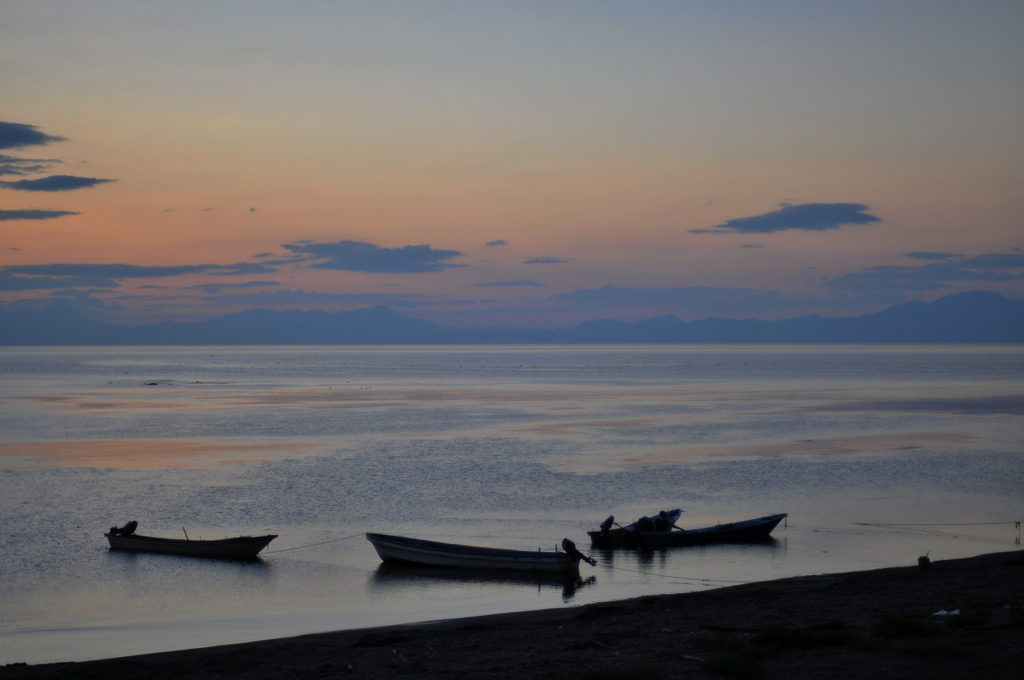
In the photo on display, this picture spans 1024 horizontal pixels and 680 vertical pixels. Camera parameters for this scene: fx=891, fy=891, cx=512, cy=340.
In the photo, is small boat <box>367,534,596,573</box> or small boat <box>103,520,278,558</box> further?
small boat <box>103,520,278,558</box>

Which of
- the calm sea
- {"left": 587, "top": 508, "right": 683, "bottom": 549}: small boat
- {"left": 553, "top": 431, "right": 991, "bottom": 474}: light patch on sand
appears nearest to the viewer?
the calm sea

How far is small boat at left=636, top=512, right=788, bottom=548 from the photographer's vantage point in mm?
28609

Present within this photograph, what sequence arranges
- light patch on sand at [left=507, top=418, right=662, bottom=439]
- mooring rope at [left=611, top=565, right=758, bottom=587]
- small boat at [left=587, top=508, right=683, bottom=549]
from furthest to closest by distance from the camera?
light patch on sand at [left=507, top=418, right=662, bottom=439]
small boat at [left=587, top=508, right=683, bottom=549]
mooring rope at [left=611, top=565, right=758, bottom=587]

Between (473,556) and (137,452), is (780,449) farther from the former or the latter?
(137,452)

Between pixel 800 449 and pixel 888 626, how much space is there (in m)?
41.2

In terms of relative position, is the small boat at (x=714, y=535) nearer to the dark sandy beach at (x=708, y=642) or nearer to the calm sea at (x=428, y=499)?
the calm sea at (x=428, y=499)

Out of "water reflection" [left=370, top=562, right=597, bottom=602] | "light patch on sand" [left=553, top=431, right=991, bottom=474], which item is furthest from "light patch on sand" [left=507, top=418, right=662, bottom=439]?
"water reflection" [left=370, top=562, right=597, bottom=602]

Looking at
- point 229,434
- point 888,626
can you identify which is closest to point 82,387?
point 229,434

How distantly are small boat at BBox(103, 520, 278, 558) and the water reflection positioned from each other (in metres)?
4.43

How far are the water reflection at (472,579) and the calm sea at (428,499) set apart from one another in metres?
0.12

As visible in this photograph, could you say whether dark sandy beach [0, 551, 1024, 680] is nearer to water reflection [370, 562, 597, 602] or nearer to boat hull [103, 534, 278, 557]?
water reflection [370, 562, 597, 602]

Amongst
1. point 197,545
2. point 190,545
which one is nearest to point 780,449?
point 197,545

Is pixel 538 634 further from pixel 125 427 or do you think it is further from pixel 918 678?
pixel 125 427

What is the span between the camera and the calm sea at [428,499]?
22.9 metres
